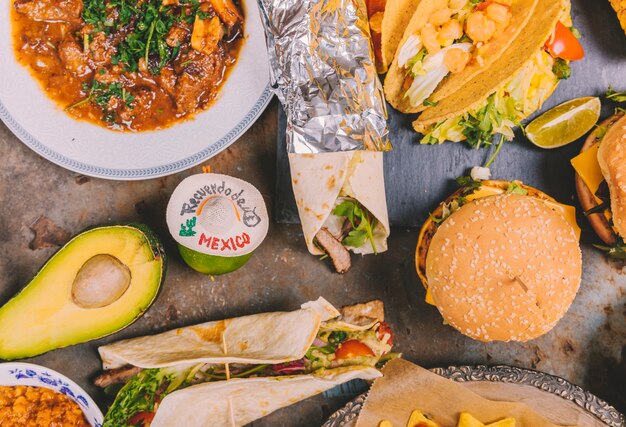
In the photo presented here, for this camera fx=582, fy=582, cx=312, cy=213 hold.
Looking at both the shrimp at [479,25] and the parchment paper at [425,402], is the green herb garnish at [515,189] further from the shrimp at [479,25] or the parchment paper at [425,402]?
the parchment paper at [425,402]

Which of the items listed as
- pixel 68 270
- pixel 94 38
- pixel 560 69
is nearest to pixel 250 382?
pixel 68 270

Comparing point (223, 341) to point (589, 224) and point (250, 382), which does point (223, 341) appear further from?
point (589, 224)

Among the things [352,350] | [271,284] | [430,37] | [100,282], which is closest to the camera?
[100,282]

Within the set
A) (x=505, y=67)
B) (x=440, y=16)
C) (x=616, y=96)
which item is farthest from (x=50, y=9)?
(x=616, y=96)

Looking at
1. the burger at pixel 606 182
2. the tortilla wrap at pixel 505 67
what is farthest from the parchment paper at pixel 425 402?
the tortilla wrap at pixel 505 67

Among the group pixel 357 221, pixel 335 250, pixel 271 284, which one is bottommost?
pixel 271 284

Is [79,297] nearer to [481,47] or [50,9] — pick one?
[50,9]
